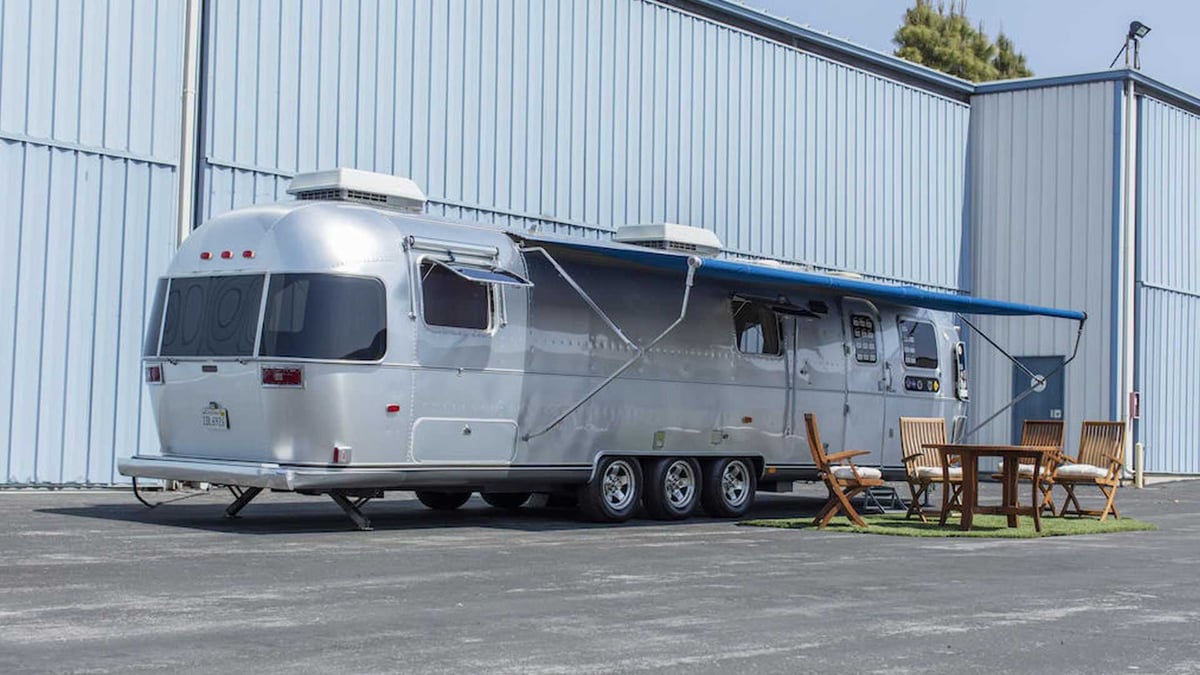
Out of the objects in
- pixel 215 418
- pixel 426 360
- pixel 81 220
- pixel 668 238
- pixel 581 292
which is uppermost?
pixel 81 220

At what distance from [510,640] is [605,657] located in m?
0.63

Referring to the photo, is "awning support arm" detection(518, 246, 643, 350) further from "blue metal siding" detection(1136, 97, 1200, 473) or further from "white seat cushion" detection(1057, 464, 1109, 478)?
"blue metal siding" detection(1136, 97, 1200, 473)

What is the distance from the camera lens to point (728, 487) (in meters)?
17.0

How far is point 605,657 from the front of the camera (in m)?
7.02

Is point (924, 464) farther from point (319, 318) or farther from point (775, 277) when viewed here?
point (319, 318)

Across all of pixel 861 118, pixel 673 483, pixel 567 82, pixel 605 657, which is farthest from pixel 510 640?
pixel 861 118

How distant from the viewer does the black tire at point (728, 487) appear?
16.8 meters

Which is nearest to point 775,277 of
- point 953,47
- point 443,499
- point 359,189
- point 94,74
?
point 443,499

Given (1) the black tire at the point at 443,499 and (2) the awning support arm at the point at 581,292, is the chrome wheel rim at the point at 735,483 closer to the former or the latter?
(2) the awning support arm at the point at 581,292

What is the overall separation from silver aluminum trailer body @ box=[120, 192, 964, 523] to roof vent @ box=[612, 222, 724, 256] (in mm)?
579

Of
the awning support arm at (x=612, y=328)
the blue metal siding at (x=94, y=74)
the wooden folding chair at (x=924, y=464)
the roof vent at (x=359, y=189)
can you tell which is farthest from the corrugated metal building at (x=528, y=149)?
the wooden folding chair at (x=924, y=464)

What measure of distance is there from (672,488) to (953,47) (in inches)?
1896

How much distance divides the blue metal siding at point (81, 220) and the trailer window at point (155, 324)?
395 centimetres

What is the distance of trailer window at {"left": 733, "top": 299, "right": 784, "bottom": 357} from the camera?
1723cm
